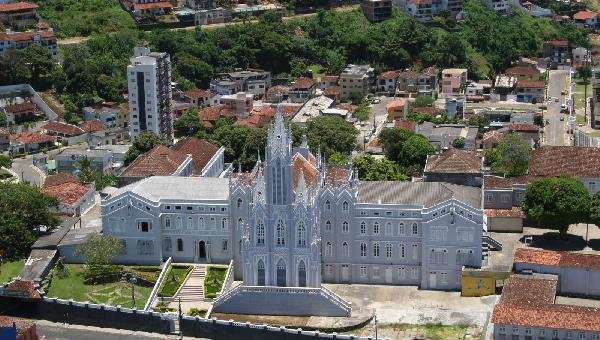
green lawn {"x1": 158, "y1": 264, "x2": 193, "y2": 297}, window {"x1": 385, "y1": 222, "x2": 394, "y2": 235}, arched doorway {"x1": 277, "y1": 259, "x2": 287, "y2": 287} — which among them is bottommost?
green lawn {"x1": 158, "y1": 264, "x2": 193, "y2": 297}

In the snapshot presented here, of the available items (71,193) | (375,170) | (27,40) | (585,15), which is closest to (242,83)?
(27,40)

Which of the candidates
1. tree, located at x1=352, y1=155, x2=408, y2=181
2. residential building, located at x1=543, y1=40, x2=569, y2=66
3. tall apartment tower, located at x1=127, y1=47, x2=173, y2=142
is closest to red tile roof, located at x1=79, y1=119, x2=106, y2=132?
tall apartment tower, located at x1=127, y1=47, x2=173, y2=142

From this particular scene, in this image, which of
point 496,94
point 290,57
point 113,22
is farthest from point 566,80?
point 113,22

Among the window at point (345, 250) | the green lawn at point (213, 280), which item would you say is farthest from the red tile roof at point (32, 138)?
the window at point (345, 250)

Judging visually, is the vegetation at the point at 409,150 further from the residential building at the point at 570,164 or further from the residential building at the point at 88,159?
the residential building at the point at 88,159

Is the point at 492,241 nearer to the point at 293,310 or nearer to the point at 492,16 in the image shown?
the point at 293,310

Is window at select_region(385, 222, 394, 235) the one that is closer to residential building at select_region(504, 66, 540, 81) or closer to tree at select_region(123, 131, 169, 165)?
tree at select_region(123, 131, 169, 165)

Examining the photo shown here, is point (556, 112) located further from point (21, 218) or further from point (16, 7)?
point (16, 7)
